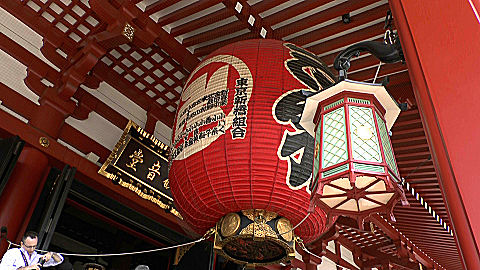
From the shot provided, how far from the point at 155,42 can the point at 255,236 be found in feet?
9.21

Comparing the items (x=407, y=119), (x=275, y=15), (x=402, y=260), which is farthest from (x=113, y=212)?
(x=402, y=260)

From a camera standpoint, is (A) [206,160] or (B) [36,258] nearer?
(A) [206,160]

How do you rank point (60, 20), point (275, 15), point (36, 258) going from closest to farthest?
1. point (36, 258)
2. point (275, 15)
3. point (60, 20)

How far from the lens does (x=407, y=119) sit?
4.59 metres

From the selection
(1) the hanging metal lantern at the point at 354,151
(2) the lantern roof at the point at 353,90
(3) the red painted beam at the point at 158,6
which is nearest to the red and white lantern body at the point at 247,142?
(2) the lantern roof at the point at 353,90

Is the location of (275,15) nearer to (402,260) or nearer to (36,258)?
(36,258)

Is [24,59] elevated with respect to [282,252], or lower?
elevated

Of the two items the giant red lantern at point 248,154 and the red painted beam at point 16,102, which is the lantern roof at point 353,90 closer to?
the giant red lantern at point 248,154

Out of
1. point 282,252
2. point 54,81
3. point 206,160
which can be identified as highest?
point 54,81

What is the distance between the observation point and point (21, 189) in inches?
144

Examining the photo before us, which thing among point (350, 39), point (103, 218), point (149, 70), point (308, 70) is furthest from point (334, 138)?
point (103, 218)

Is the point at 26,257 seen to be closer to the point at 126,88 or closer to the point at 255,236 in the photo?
the point at 255,236

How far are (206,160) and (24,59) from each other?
121 inches

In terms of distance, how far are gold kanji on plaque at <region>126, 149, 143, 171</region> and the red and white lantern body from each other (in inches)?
82.7
